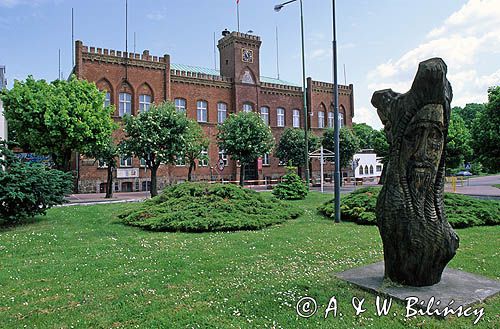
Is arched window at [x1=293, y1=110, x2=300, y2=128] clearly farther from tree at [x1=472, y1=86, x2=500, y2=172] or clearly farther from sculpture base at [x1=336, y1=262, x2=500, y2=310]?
sculpture base at [x1=336, y1=262, x2=500, y2=310]

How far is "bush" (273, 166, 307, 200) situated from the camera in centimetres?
2041

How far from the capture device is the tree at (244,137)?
30438 millimetres

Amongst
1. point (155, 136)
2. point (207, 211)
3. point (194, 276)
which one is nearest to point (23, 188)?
point (207, 211)

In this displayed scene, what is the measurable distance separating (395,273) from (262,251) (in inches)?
141

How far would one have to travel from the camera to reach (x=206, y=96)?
39.6 m

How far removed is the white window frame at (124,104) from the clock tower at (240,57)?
11757 millimetres

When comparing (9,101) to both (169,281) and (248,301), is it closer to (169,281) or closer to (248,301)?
(169,281)

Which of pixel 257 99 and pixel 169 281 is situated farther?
pixel 257 99

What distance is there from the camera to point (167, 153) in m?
23.8

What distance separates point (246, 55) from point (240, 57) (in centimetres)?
94

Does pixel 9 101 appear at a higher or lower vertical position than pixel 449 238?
higher

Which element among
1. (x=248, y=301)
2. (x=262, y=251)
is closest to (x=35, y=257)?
(x=262, y=251)

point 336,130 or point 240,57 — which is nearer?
point 336,130

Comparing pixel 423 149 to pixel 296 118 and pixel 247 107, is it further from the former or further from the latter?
pixel 296 118
